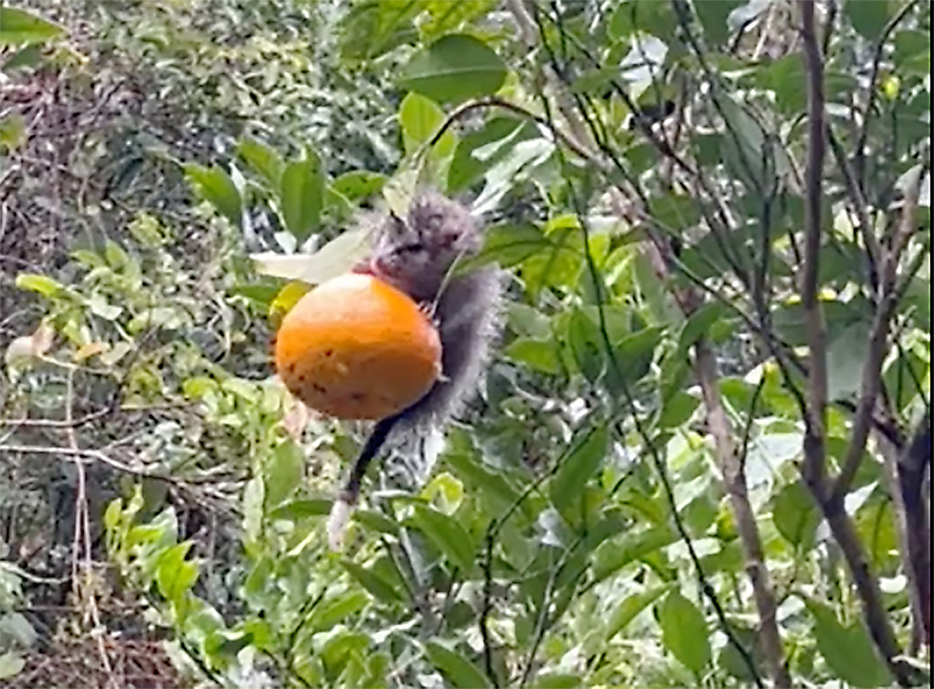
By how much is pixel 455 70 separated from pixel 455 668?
226 millimetres

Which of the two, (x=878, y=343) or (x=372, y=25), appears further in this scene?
(x=372, y=25)

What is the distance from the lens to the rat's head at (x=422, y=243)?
68cm

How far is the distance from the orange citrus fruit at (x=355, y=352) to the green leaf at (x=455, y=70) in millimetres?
79

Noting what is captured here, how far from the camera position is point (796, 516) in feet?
2.21

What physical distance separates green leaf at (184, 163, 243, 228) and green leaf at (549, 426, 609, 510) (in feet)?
0.64

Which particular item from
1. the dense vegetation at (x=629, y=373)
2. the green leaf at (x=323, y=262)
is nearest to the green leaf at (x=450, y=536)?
the dense vegetation at (x=629, y=373)

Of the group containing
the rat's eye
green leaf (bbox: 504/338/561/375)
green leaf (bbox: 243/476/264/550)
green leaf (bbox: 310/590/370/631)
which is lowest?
green leaf (bbox: 243/476/264/550)

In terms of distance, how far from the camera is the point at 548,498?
70cm

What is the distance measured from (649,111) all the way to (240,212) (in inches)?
7.4

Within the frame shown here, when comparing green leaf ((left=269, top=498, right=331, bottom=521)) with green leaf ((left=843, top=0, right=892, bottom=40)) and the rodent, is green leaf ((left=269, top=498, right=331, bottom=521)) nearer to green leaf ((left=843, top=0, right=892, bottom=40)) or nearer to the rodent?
the rodent

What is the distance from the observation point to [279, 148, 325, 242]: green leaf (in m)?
0.72

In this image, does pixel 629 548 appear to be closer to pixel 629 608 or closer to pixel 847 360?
pixel 629 608

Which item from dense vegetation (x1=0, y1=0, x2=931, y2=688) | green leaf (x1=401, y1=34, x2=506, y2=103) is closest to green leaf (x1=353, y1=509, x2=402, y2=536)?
dense vegetation (x1=0, y1=0, x2=931, y2=688)

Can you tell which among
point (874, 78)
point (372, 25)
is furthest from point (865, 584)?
point (372, 25)
